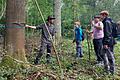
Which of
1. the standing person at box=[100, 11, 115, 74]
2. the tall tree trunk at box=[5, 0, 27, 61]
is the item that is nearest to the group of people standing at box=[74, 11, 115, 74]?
the standing person at box=[100, 11, 115, 74]

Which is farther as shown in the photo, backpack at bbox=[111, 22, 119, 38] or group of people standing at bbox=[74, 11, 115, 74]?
backpack at bbox=[111, 22, 119, 38]

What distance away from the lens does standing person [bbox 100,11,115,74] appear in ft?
29.5

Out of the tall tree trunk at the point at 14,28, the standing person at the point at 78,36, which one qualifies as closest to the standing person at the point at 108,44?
the tall tree trunk at the point at 14,28

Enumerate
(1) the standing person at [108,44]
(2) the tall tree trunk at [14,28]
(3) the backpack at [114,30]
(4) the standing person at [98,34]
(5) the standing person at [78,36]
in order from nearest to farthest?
(2) the tall tree trunk at [14,28] → (1) the standing person at [108,44] → (3) the backpack at [114,30] → (4) the standing person at [98,34] → (5) the standing person at [78,36]

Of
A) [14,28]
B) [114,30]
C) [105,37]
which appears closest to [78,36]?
[114,30]

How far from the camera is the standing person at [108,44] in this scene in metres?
9.00

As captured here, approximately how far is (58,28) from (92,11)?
31.1m

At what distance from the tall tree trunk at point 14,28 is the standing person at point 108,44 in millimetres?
2665

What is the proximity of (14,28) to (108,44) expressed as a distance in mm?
2940

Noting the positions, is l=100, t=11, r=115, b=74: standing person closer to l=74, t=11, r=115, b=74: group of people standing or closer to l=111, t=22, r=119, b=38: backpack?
l=74, t=11, r=115, b=74: group of people standing

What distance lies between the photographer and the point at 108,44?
9070mm

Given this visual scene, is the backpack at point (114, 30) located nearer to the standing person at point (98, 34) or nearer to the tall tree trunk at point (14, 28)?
the standing person at point (98, 34)

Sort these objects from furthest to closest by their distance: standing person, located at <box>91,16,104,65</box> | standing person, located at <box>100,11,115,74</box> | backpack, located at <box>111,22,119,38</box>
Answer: standing person, located at <box>91,16,104,65</box> < backpack, located at <box>111,22,119,38</box> < standing person, located at <box>100,11,115,74</box>

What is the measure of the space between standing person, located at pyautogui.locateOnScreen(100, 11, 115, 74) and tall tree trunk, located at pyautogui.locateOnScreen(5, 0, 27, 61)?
2665 mm
